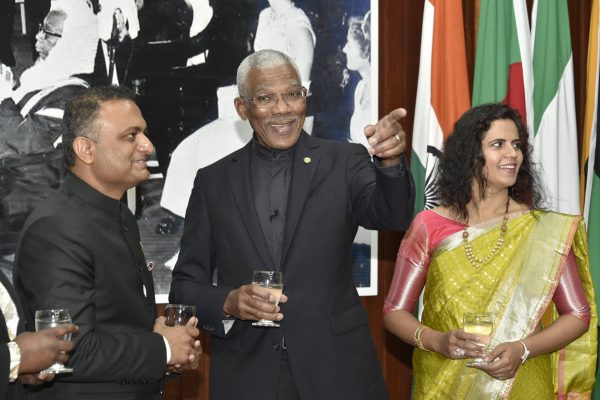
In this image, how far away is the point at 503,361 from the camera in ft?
9.65

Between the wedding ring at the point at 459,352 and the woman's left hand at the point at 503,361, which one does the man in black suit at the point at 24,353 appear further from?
the woman's left hand at the point at 503,361

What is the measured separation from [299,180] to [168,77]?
1.50 meters

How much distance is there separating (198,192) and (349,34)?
5.43 ft

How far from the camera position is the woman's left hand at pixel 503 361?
2.94 meters

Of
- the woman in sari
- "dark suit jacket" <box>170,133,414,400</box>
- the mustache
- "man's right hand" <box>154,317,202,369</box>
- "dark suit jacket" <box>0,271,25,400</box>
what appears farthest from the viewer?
the woman in sari

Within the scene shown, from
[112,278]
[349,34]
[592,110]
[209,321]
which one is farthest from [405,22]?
[112,278]

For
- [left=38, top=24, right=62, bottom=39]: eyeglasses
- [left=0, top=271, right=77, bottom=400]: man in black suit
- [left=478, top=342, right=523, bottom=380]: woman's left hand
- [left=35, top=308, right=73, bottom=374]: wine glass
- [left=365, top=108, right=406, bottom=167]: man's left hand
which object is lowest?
[left=478, top=342, right=523, bottom=380]: woman's left hand

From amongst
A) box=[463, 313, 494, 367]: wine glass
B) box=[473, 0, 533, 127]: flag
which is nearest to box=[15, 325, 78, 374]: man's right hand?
box=[463, 313, 494, 367]: wine glass

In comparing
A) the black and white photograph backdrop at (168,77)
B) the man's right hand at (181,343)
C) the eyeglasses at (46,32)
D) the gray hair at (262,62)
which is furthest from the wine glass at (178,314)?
the eyeglasses at (46,32)

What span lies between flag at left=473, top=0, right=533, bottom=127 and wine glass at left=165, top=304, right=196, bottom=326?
2.24 m

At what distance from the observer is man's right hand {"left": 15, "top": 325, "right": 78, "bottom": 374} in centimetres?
210

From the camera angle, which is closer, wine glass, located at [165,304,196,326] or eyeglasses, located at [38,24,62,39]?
wine glass, located at [165,304,196,326]

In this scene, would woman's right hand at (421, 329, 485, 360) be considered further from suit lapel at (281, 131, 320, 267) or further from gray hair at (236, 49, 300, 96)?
gray hair at (236, 49, 300, 96)

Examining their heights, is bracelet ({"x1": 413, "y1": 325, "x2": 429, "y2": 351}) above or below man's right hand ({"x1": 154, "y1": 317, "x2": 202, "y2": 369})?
below
